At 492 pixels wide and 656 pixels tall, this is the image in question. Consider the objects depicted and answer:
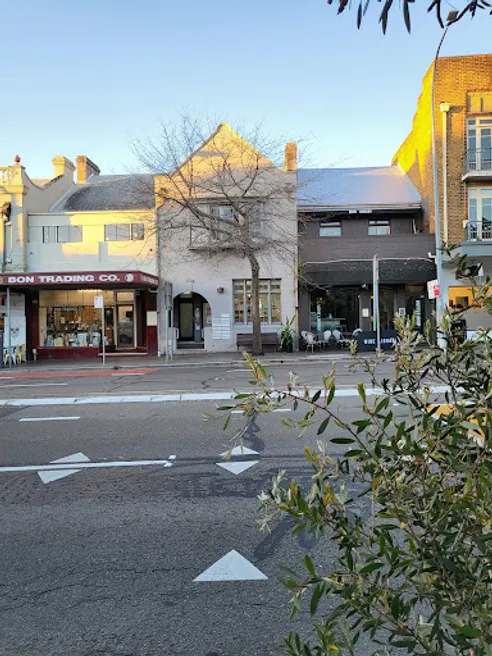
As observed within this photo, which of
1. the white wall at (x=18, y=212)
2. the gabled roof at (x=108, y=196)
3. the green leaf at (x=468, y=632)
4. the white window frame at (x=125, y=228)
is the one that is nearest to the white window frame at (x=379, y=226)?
the gabled roof at (x=108, y=196)

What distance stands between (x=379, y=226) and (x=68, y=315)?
15.4 meters

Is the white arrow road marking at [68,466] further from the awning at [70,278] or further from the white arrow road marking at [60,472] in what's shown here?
the awning at [70,278]

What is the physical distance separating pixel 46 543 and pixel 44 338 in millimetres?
21657

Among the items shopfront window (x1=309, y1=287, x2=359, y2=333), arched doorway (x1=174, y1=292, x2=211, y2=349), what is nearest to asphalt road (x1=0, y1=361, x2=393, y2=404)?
shopfront window (x1=309, y1=287, x2=359, y2=333)

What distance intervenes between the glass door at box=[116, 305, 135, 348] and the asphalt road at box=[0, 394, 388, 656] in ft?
57.1

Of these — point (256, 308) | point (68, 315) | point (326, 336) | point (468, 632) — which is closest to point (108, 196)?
point (68, 315)

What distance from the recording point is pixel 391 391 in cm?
188

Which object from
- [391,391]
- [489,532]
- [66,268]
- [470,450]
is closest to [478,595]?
[489,532]

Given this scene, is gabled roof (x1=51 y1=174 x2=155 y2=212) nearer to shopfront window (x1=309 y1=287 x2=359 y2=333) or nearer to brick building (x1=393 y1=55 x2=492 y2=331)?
shopfront window (x1=309 y1=287 x2=359 y2=333)

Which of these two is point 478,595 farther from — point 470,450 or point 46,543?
point 46,543

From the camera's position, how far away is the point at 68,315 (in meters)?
24.2

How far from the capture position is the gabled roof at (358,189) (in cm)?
2438

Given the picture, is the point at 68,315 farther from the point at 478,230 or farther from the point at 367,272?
the point at 478,230

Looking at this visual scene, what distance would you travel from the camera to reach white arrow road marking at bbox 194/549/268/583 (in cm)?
342
